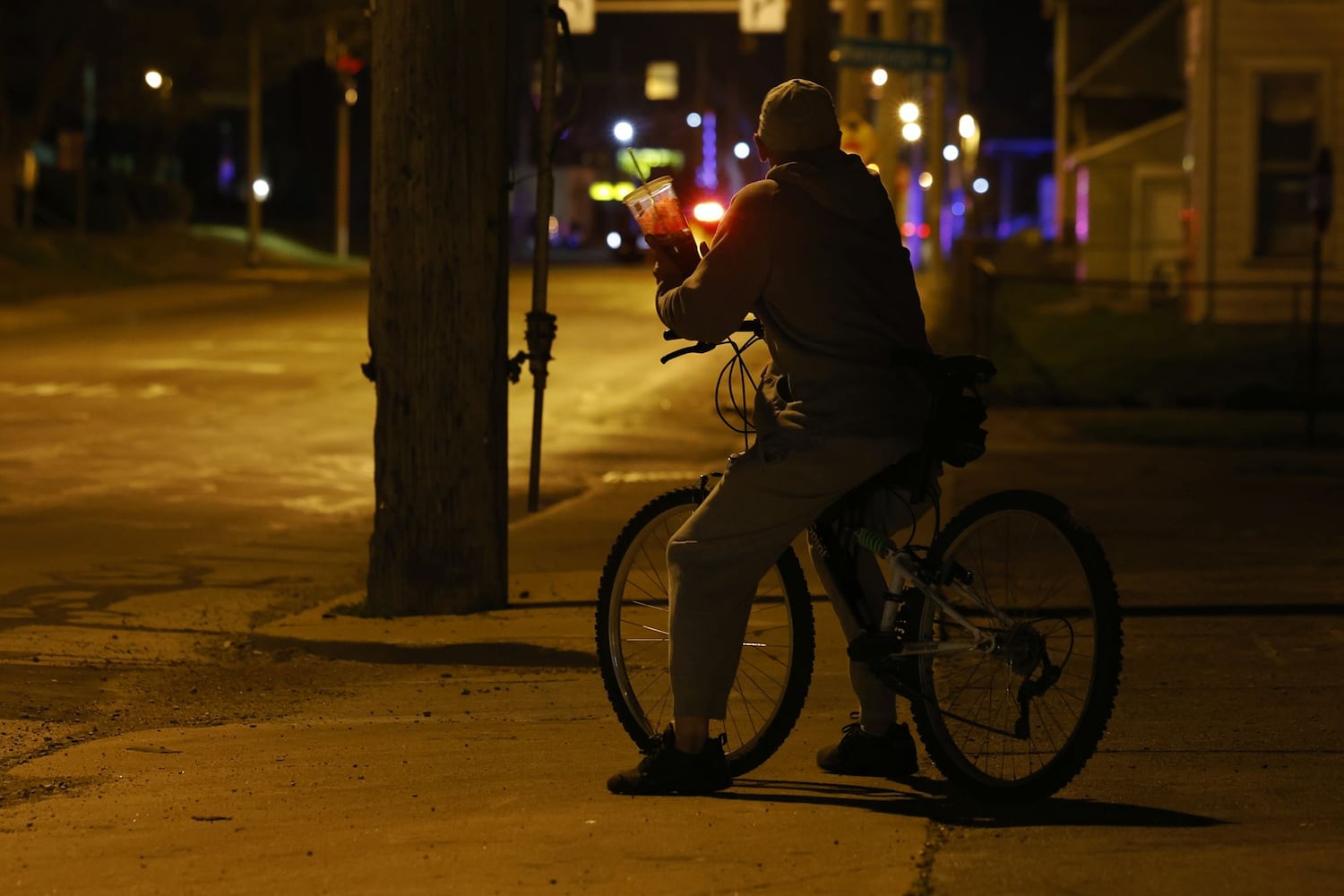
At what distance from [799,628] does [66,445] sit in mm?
11092

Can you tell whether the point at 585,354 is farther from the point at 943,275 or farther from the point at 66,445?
the point at 943,275

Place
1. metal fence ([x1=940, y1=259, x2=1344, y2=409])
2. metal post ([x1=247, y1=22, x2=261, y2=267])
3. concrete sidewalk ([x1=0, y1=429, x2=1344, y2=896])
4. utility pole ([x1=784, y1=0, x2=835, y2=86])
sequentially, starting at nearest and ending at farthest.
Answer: concrete sidewalk ([x1=0, y1=429, x2=1344, y2=896]) < utility pole ([x1=784, y1=0, x2=835, y2=86]) < metal fence ([x1=940, y1=259, x2=1344, y2=409]) < metal post ([x1=247, y1=22, x2=261, y2=267])

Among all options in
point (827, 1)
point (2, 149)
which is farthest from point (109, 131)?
point (827, 1)

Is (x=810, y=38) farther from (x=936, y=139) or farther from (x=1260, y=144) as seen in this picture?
(x=936, y=139)

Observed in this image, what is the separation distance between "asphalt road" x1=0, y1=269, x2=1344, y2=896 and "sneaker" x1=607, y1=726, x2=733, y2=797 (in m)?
0.07

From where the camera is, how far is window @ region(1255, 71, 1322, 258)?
2547cm

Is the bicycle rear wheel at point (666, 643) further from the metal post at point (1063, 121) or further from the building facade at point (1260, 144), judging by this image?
the metal post at point (1063, 121)

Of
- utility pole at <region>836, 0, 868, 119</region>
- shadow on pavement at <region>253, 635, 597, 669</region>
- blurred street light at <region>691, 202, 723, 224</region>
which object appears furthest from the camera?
utility pole at <region>836, 0, 868, 119</region>

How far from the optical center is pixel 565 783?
566cm

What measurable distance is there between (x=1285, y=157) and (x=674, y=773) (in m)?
22.2

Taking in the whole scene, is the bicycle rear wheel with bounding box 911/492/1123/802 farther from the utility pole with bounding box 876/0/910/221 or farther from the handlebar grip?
the utility pole with bounding box 876/0/910/221

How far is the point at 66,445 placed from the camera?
15375 millimetres

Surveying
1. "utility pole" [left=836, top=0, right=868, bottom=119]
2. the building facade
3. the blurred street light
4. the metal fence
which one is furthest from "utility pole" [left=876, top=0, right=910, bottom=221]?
the blurred street light

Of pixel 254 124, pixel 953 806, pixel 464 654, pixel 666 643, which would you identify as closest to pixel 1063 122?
pixel 254 124
